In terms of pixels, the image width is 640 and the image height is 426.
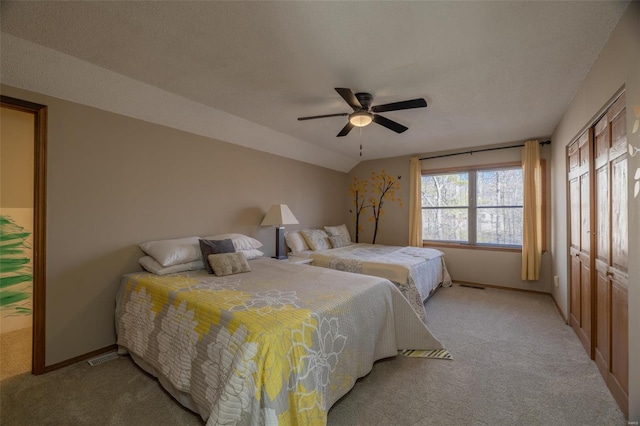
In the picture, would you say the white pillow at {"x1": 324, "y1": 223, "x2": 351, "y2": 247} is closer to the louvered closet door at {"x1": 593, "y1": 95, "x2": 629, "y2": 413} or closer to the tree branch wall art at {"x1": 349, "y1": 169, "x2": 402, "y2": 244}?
the tree branch wall art at {"x1": 349, "y1": 169, "x2": 402, "y2": 244}

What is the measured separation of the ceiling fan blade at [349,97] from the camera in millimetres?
2141

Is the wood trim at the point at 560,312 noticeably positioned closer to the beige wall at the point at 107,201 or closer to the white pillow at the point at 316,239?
the white pillow at the point at 316,239

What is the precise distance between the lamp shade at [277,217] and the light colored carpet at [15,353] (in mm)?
2573

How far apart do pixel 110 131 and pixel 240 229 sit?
178cm

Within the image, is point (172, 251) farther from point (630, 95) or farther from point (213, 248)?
point (630, 95)

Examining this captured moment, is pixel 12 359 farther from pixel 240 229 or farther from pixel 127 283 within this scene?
pixel 240 229

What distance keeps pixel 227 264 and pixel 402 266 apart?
1.93 m

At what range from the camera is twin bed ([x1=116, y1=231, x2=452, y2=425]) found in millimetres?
1290

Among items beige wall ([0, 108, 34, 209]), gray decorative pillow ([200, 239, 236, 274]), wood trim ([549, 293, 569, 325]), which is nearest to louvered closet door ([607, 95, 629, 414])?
wood trim ([549, 293, 569, 325])

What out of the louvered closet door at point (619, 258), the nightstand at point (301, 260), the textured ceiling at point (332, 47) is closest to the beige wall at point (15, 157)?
the textured ceiling at point (332, 47)

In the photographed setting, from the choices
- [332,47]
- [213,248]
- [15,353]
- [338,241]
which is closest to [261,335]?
[213,248]

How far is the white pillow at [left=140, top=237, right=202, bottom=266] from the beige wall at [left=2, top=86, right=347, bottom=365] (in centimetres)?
22

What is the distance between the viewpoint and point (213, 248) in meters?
2.72

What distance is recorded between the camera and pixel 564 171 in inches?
122
